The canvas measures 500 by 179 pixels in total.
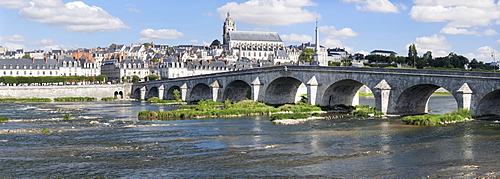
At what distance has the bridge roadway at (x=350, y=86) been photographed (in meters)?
44.3

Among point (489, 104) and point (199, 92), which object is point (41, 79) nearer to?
point (199, 92)

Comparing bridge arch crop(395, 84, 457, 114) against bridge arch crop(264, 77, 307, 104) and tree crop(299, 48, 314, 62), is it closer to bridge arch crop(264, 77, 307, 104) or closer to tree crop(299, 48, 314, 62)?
bridge arch crop(264, 77, 307, 104)

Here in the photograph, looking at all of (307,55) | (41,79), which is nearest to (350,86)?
(41,79)

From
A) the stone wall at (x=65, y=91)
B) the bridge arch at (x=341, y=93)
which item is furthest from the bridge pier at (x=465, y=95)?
the stone wall at (x=65, y=91)

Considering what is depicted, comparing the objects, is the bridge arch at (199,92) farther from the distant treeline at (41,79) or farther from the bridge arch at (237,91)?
the distant treeline at (41,79)

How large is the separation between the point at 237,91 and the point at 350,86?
24.3 m

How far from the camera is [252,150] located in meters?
31.6

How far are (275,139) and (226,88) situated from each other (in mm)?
44251

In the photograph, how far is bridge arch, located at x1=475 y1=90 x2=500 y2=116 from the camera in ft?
144

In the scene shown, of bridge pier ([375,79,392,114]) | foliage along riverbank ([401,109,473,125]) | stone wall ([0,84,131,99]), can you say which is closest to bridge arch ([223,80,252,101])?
stone wall ([0,84,131,99])

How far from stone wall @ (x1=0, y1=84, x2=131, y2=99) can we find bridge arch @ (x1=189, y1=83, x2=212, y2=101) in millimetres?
18035

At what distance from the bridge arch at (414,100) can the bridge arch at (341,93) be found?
28.4 ft

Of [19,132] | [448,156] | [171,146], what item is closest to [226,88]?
[19,132]

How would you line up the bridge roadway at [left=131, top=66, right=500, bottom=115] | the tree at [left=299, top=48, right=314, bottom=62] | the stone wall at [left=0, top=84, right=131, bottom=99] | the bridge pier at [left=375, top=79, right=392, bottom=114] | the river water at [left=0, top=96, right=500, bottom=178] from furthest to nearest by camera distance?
the tree at [left=299, top=48, right=314, bottom=62]
the stone wall at [left=0, top=84, right=131, bottom=99]
the bridge pier at [left=375, top=79, right=392, bottom=114]
the bridge roadway at [left=131, top=66, right=500, bottom=115]
the river water at [left=0, top=96, right=500, bottom=178]
